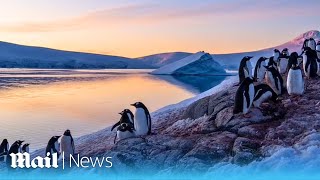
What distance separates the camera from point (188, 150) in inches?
258

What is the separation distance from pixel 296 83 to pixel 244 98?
163 centimetres

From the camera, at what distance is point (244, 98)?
702cm

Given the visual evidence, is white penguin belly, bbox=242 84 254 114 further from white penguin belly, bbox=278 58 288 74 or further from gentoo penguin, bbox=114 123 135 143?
white penguin belly, bbox=278 58 288 74

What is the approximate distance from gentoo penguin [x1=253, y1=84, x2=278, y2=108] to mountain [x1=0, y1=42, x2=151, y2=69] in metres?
80.3

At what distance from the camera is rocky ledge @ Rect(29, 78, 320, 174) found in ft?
19.8

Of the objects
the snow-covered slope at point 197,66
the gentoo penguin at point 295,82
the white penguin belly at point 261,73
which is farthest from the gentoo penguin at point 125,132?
the snow-covered slope at point 197,66

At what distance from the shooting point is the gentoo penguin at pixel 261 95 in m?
7.38

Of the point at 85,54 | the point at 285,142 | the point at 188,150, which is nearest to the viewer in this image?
the point at 285,142

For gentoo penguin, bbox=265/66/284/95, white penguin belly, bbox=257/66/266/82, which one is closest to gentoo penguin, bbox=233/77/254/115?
gentoo penguin, bbox=265/66/284/95

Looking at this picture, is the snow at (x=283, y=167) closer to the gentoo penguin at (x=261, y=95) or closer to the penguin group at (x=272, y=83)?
the penguin group at (x=272, y=83)

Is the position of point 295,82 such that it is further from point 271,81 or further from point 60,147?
point 60,147

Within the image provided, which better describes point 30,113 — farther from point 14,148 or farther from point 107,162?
point 107,162

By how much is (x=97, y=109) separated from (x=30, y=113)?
96.1 inches

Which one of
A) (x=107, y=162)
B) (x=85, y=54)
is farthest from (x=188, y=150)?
(x=85, y=54)
